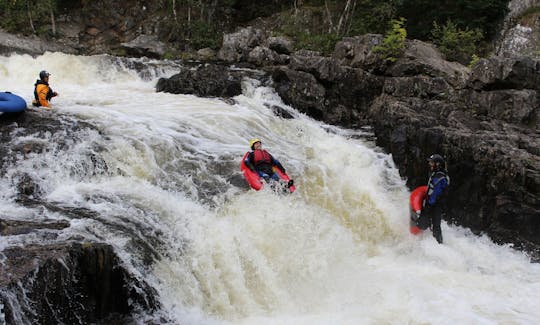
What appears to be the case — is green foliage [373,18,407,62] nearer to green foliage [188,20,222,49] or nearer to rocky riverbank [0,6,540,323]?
rocky riverbank [0,6,540,323]

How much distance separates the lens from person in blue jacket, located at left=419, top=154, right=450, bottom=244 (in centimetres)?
773

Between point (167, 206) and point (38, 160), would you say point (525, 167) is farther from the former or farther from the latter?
point (38, 160)

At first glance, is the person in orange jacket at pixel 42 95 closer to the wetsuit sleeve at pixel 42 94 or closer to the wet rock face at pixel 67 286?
the wetsuit sleeve at pixel 42 94

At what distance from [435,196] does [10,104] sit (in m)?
7.95

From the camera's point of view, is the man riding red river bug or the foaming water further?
the man riding red river bug

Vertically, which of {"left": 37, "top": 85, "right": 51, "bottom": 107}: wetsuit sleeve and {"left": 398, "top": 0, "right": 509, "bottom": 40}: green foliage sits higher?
{"left": 398, "top": 0, "right": 509, "bottom": 40}: green foliage

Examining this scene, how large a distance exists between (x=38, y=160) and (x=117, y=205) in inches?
74.7

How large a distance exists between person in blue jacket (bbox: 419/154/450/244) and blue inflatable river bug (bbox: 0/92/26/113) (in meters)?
7.68

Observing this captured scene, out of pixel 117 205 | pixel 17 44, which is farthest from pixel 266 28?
pixel 117 205

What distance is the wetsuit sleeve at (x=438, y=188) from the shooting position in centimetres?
772

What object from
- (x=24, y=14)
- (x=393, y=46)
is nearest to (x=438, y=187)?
(x=393, y=46)

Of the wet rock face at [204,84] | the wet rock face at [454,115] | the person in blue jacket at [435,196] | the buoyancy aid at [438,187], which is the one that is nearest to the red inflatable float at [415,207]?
the person in blue jacket at [435,196]

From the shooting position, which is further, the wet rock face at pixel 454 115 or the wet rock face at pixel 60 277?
the wet rock face at pixel 454 115

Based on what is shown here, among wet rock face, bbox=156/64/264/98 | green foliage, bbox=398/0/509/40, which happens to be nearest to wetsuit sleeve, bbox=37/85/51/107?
wet rock face, bbox=156/64/264/98
